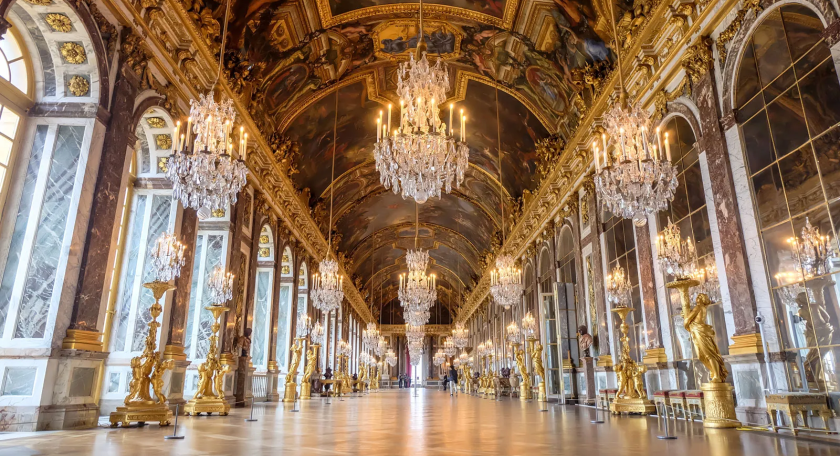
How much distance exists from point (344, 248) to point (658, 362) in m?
20.0

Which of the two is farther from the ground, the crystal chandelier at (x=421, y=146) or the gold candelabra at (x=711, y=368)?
the crystal chandelier at (x=421, y=146)

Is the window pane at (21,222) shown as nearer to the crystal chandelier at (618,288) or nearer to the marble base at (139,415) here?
the marble base at (139,415)

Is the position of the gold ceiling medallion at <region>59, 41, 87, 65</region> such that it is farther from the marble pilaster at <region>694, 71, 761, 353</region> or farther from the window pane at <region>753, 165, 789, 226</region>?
the window pane at <region>753, 165, 789, 226</region>

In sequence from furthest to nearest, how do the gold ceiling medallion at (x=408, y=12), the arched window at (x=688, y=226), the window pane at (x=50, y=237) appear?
the gold ceiling medallion at (x=408, y=12) < the arched window at (x=688, y=226) < the window pane at (x=50, y=237)

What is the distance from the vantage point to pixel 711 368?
237 inches

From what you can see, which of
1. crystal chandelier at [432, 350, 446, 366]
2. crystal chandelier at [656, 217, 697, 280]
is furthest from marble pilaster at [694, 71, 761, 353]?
crystal chandelier at [432, 350, 446, 366]

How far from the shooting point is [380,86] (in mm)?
15125

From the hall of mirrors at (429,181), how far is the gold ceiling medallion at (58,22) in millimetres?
68

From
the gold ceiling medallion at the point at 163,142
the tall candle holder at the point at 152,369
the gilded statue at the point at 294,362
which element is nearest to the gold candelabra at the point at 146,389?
the tall candle holder at the point at 152,369

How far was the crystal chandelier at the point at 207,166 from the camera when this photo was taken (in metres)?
5.71

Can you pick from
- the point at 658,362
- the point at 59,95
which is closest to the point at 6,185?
the point at 59,95

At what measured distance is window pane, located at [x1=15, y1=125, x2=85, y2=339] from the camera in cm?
555

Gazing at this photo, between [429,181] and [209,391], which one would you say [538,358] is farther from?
[429,181]

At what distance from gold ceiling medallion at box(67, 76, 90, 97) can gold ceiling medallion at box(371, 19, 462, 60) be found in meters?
7.61
